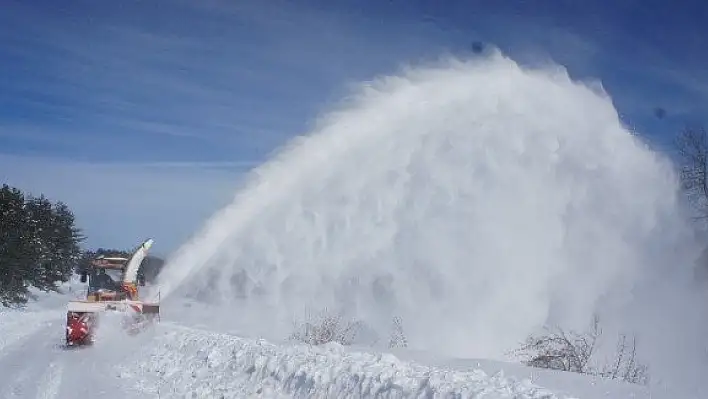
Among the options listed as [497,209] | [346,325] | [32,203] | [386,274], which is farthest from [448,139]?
[32,203]

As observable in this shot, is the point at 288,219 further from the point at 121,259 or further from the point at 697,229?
the point at 697,229

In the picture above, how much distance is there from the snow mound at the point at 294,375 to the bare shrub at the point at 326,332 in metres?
2.34

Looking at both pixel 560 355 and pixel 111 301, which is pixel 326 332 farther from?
pixel 111 301

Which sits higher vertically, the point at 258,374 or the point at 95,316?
the point at 95,316

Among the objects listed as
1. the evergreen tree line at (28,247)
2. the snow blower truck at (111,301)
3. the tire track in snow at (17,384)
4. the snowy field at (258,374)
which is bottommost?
the tire track in snow at (17,384)

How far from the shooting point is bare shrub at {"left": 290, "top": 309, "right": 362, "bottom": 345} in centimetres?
1614

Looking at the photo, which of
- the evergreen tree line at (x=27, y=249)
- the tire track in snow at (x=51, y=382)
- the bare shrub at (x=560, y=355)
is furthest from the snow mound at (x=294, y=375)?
the evergreen tree line at (x=27, y=249)

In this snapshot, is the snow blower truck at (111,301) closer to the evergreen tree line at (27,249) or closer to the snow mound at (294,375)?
the snow mound at (294,375)

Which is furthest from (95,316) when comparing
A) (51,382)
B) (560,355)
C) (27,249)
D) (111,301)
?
(27,249)

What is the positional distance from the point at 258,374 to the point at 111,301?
9924mm

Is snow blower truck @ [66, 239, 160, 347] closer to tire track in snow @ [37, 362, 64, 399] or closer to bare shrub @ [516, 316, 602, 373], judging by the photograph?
tire track in snow @ [37, 362, 64, 399]

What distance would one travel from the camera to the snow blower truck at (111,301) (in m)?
18.7

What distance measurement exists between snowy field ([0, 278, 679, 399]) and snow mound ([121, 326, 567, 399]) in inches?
0.6

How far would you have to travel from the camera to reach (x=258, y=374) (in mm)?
11203
